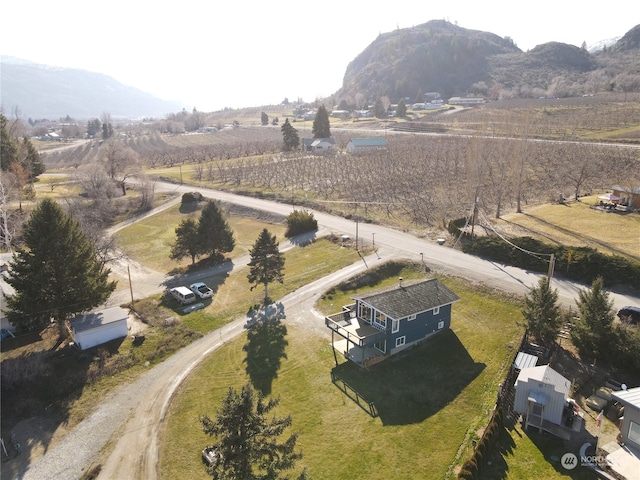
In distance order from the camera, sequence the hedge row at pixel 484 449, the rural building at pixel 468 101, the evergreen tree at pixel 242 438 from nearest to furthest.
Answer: the evergreen tree at pixel 242 438 → the hedge row at pixel 484 449 → the rural building at pixel 468 101

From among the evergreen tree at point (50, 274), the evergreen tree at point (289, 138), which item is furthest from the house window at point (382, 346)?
the evergreen tree at point (289, 138)

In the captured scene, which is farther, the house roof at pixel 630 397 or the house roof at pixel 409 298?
the house roof at pixel 409 298

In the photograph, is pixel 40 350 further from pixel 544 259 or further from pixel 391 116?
pixel 391 116

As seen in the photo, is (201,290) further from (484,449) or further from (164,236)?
(484,449)

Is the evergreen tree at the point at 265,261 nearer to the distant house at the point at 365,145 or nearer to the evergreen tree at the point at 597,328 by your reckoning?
the evergreen tree at the point at 597,328

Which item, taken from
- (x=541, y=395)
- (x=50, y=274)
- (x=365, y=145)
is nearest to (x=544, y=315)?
(x=541, y=395)

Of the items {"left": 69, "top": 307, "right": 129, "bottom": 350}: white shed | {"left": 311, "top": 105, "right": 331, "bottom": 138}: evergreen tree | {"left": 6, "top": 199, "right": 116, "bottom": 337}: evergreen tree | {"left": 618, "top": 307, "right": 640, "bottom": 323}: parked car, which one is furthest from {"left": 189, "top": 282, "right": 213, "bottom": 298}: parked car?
{"left": 311, "top": 105, "right": 331, "bottom": 138}: evergreen tree
